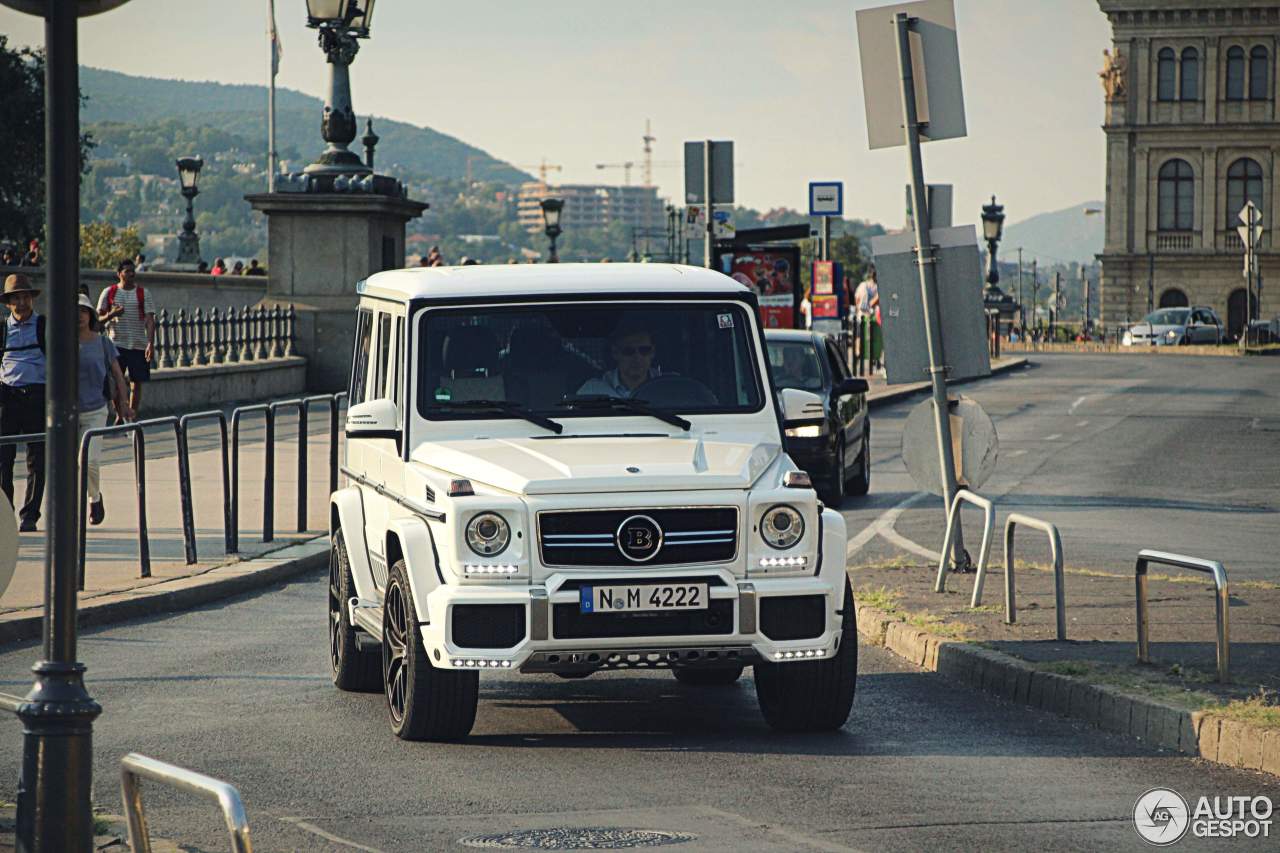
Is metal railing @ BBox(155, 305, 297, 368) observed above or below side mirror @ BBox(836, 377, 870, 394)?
above

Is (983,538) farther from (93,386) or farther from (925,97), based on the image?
(93,386)

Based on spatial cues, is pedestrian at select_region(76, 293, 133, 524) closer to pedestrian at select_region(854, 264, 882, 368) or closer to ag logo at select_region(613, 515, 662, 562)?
ag logo at select_region(613, 515, 662, 562)

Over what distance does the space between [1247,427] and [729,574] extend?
23212 mm

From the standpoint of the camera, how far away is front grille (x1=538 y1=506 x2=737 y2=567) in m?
7.94

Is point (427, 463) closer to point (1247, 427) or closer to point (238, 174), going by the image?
point (1247, 427)

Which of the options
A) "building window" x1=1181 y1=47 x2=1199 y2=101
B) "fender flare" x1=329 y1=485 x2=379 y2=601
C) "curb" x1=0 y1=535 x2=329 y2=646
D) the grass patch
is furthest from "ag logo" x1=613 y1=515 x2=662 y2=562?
"building window" x1=1181 y1=47 x2=1199 y2=101

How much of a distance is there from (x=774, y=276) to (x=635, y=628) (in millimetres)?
24205

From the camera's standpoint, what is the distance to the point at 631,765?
310 inches

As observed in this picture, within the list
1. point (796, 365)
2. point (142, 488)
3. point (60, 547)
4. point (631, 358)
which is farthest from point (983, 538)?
point (796, 365)

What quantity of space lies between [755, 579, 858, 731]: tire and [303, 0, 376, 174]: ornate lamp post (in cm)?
1860

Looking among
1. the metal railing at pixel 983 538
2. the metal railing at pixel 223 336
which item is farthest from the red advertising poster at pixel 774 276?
the metal railing at pixel 983 538

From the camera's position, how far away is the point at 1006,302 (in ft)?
201

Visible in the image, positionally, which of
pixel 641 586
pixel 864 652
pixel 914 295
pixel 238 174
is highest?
pixel 238 174

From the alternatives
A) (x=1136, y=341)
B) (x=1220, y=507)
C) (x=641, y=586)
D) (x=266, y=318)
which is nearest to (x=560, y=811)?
(x=641, y=586)
